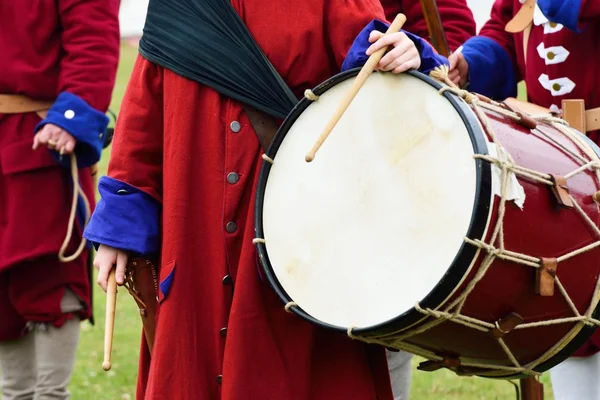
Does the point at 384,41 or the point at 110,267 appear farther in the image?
the point at 110,267

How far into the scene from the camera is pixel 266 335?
325 centimetres

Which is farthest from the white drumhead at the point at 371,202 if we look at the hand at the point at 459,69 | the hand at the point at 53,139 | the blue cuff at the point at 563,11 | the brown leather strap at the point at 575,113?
the hand at the point at 53,139

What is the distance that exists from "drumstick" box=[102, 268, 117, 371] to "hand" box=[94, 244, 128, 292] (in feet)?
0.05

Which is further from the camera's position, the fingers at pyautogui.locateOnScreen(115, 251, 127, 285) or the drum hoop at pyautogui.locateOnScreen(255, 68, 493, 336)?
the fingers at pyautogui.locateOnScreen(115, 251, 127, 285)

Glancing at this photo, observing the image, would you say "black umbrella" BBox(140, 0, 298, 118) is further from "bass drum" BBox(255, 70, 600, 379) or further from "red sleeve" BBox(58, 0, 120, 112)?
"red sleeve" BBox(58, 0, 120, 112)

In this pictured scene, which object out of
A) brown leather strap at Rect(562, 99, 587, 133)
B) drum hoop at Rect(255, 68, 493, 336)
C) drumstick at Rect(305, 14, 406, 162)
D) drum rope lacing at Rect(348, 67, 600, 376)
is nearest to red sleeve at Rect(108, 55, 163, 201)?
drum hoop at Rect(255, 68, 493, 336)

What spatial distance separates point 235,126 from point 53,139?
1668 mm

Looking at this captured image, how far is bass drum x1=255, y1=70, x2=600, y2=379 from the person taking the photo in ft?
9.38

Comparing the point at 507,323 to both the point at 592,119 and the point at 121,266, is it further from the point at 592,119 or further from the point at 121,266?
the point at 592,119

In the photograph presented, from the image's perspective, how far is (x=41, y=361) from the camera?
16.1ft

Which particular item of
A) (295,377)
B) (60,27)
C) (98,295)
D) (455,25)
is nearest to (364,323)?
(295,377)

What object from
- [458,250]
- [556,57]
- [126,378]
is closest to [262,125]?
[458,250]

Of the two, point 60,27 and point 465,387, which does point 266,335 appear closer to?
point 60,27

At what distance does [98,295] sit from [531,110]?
572cm
